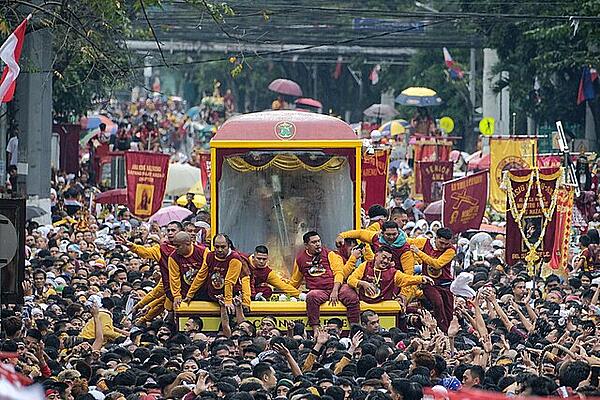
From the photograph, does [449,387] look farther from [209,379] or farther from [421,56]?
[421,56]

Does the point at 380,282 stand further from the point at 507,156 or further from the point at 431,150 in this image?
the point at 431,150

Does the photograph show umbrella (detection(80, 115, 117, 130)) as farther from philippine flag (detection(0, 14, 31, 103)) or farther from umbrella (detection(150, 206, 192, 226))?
philippine flag (detection(0, 14, 31, 103))

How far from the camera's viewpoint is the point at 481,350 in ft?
41.8

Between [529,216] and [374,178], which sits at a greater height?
[374,178]

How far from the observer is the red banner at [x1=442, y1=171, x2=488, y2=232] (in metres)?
22.7

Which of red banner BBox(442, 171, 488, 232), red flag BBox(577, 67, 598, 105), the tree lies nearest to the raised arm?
red banner BBox(442, 171, 488, 232)

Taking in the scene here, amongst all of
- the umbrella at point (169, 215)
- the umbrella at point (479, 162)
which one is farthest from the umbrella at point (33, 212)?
the umbrella at point (479, 162)

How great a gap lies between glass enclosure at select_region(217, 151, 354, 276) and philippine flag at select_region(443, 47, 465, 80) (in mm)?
31922

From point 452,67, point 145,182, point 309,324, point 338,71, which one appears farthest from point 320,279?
point 338,71

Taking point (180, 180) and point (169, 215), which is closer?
point (169, 215)

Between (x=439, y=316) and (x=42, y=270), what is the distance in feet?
18.8

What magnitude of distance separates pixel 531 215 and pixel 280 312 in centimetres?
453

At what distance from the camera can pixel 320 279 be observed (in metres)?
16.0

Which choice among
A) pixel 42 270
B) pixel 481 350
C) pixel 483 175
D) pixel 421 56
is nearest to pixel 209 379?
pixel 481 350
